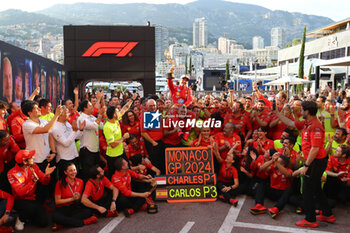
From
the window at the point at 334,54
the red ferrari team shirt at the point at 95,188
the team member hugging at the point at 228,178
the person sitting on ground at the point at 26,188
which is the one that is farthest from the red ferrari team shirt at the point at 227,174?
the window at the point at 334,54

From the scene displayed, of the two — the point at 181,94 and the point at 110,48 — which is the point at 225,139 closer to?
the point at 181,94

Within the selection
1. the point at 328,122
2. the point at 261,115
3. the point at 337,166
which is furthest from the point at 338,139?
the point at 261,115

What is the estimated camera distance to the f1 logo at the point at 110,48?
13.9 meters

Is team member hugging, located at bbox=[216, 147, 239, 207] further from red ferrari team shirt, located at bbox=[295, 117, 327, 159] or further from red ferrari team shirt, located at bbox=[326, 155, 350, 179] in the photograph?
red ferrari team shirt, located at bbox=[326, 155, 350, 179]

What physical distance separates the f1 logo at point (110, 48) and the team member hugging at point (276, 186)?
10.3 meters

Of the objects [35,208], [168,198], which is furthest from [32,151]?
[168,198]

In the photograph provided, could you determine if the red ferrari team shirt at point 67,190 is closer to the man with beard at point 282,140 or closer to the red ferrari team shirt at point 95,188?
the red ferrari team shirt at point 95,188

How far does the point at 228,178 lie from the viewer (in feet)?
19.5

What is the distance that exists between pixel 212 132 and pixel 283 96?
243 centimetres

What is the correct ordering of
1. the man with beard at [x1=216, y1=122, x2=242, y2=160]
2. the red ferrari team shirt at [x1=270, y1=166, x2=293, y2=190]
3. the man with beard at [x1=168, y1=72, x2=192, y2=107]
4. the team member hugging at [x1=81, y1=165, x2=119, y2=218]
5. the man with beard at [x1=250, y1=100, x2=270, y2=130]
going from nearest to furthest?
the team member hugging at [x1=81, y1=165, x2=119, y2=218], the red ferrari team shirt at [x1=270, y1=166, x2=293, y2=190], the man with beard at [x1=216, y1=122, x2=242, y2=160], the man with beard at [x1=250, y1=100, x2=270, y2=130], the man with beard at [x1=168, y1=72, x2=192, y2=107]

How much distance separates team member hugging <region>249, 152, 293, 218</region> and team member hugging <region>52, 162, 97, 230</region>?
9.15ft

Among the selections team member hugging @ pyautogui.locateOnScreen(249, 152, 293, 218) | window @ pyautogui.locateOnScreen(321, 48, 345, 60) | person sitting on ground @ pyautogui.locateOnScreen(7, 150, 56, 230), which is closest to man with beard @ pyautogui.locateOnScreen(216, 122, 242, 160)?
team member hugging @ pyautogui.locateOnScreen(249, 152, 293, 218)

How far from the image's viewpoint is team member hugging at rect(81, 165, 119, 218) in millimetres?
4909

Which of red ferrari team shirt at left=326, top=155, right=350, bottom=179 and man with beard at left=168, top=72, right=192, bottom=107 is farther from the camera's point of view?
man with beard at left=168, top=72, right=192, bottom=107
